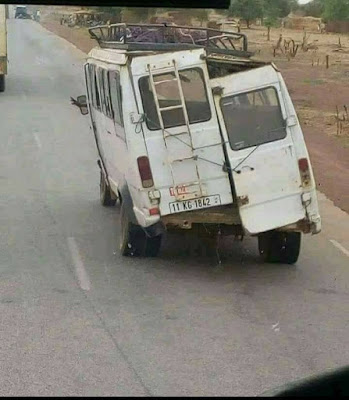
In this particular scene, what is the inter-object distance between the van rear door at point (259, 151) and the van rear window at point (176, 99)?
0.52ft

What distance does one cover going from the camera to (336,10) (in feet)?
207

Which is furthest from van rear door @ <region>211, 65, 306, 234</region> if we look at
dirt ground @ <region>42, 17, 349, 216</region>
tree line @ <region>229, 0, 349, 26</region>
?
tree line @ <region>229, 0, 349, 26</region>

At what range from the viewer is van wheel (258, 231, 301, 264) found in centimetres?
1173

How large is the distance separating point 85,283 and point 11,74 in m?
32.0

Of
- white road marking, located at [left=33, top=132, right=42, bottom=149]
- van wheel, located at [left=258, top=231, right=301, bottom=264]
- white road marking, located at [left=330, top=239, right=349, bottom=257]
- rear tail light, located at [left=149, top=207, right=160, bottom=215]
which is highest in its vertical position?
rear tail light, located at [left=149, top=207, right=160, bottom=215]

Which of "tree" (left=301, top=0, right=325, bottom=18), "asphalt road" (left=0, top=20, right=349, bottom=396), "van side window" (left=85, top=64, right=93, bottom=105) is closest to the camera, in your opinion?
"asphalt road" (left=0, top=20, right=349, bottom=396)

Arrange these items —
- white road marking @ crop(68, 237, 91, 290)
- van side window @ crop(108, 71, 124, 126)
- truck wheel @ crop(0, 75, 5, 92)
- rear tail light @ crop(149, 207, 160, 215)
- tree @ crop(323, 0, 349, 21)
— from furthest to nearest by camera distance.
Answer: tree @ crop(323, 0, 349, 21), truck wheel @ crop(0, 75, 5, 92), van side window @ crop(108, 71, 124, 126), rear tail light @ crop(149, 207, 160, 215), white road marking @ crop(68, 237, 91, 290)

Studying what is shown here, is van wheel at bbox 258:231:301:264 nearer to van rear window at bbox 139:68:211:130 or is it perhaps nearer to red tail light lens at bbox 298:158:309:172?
red tail light lens at bbox 298:158:309:172

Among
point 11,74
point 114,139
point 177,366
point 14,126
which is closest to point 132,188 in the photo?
point 114,139

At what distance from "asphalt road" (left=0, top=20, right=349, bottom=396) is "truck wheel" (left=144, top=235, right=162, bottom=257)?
12cm

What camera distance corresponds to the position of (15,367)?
762 centimetres

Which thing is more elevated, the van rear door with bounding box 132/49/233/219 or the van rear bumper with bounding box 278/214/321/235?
the van rear door with bounding box 132/49/233/219

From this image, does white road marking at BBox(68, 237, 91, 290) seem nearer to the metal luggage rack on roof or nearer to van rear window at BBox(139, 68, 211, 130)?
van rear window at BBox(139, 68, 211, 130)

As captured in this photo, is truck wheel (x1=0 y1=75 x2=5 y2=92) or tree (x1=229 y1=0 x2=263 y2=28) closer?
truck wheel (x1=0 y1=75 x2=5 y2=92)
